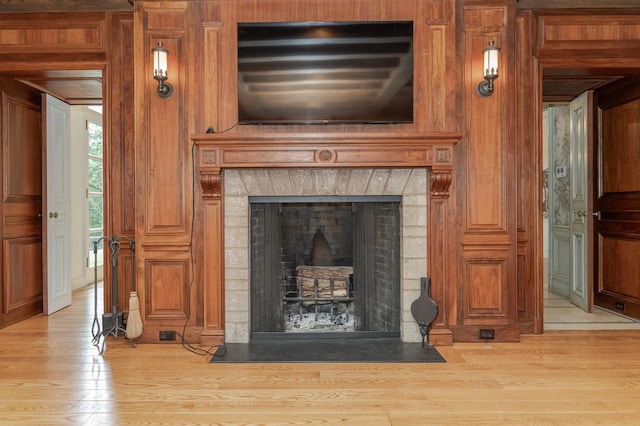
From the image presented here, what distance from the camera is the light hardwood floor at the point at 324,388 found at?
1.95 m

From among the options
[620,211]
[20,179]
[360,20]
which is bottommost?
[620,211]

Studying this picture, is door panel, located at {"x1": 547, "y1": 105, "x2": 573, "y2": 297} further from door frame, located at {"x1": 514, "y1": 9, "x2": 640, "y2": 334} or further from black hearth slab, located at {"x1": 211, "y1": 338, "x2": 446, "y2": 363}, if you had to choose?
black hearth slab, located at {"x1": 211, "y1": 338, "x2": 446, "y2": 363}

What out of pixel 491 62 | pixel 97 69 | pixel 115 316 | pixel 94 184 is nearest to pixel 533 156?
pixel 491 62

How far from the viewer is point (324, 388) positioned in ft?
7.36

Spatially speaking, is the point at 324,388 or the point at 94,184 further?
the point at 94,184

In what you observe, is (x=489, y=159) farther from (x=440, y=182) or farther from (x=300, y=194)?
(x=300, y=194)

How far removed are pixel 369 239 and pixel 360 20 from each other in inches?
61.3

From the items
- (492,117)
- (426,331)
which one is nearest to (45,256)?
(426,331)

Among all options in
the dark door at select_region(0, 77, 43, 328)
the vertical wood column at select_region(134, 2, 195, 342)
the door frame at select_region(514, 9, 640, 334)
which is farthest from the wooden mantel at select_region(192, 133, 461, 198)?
the dark door at select_region(0, 77, 43, 328)

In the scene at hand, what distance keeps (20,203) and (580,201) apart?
17.3 ft

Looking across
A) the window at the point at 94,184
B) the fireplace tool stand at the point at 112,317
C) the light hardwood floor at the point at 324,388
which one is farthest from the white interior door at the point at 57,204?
the window at the point at 94,184

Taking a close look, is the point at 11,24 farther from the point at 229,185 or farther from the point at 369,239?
the point at 369,239

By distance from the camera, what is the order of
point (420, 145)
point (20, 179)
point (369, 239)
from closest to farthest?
point (420, 145), point (369, 239), point (20, 179)

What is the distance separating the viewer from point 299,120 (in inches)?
115
